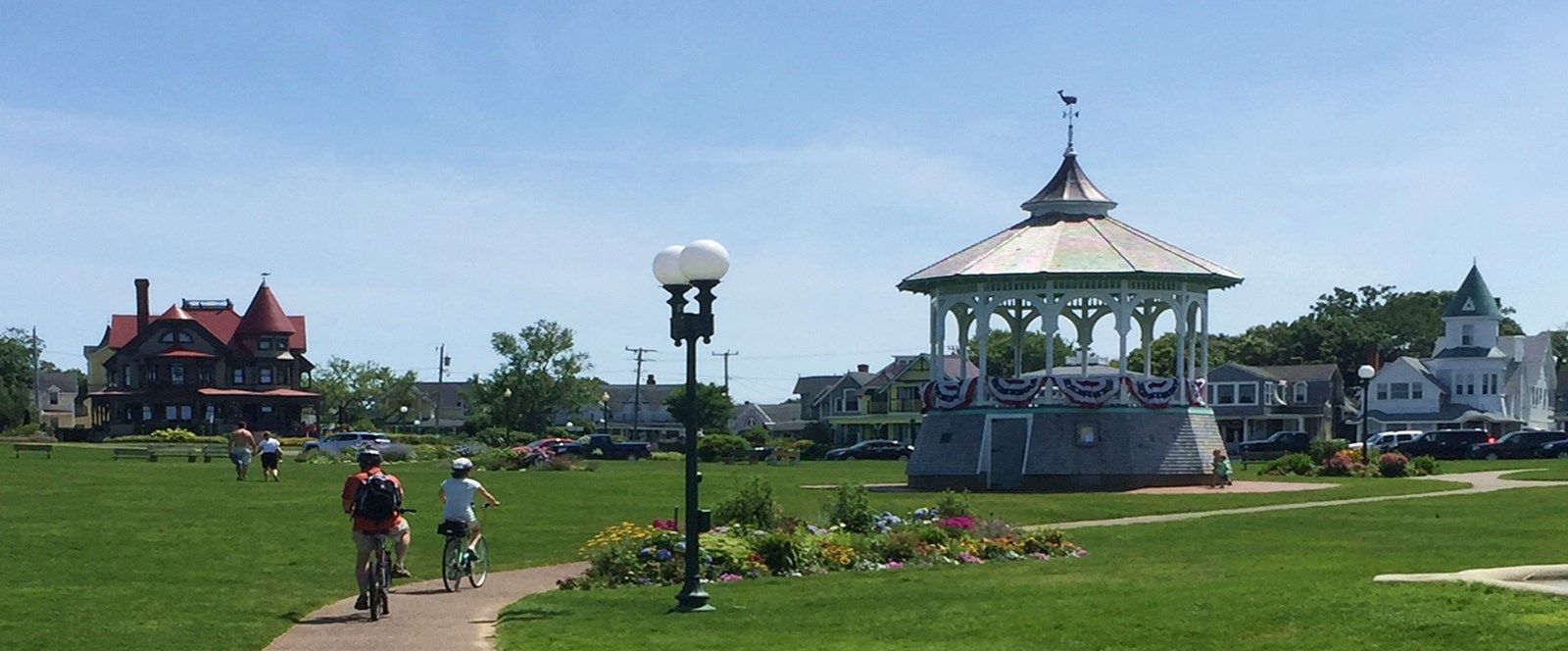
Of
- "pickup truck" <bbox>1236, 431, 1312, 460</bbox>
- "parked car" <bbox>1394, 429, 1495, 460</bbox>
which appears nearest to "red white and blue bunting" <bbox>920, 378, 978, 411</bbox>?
"parked car" <bbox>1394, 429, 1495, 460</bbox>

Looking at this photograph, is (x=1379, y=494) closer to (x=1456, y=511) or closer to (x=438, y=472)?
(x=1456, y=511)

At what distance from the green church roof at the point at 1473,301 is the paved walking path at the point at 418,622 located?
313ft

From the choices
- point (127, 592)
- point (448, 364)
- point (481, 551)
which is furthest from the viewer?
point (448, 364)

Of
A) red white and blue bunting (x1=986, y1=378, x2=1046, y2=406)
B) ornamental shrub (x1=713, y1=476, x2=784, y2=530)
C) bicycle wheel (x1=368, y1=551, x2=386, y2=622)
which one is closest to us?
bicycle wheel (x1=368, y1=551, x2=386, y2=622)

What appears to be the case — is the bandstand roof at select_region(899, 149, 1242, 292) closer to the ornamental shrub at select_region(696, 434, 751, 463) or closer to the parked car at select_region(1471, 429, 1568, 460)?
the parked car at select_region(1471, 429, 1568, 460)

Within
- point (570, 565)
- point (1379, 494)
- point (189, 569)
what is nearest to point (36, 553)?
point (189, 569)

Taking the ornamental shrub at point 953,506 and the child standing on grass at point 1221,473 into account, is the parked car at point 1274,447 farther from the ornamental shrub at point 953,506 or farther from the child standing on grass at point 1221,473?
the ornamental shrub at point 953,506

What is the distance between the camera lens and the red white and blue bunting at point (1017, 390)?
51.7m

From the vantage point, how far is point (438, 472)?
5834cm

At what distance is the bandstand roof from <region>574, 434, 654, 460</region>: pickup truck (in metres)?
34.1

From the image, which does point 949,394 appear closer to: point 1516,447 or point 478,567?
point 478,567

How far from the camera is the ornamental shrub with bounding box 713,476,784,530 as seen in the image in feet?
90.3

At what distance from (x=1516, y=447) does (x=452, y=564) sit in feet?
199

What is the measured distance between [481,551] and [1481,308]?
98684 millimetres
